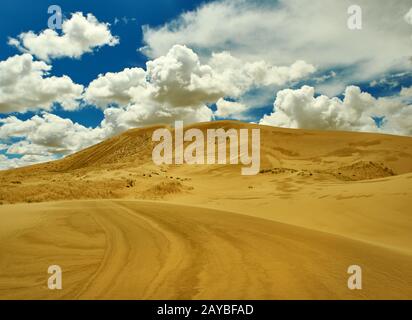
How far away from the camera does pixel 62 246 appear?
566cm

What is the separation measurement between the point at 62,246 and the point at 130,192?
14.8m

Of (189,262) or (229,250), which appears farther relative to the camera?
(229,250)

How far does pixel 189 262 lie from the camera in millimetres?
4688

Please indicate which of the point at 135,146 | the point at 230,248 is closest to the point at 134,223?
the point at 230,248

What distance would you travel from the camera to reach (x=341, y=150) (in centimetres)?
4219

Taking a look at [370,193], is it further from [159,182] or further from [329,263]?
[159,182]

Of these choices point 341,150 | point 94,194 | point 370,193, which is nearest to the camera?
point 370,193

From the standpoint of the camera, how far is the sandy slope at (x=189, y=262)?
12.0 ft

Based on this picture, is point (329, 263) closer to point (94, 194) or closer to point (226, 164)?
point (94, 194)

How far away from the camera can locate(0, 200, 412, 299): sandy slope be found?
12.0 ft

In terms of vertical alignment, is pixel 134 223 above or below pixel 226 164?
below
